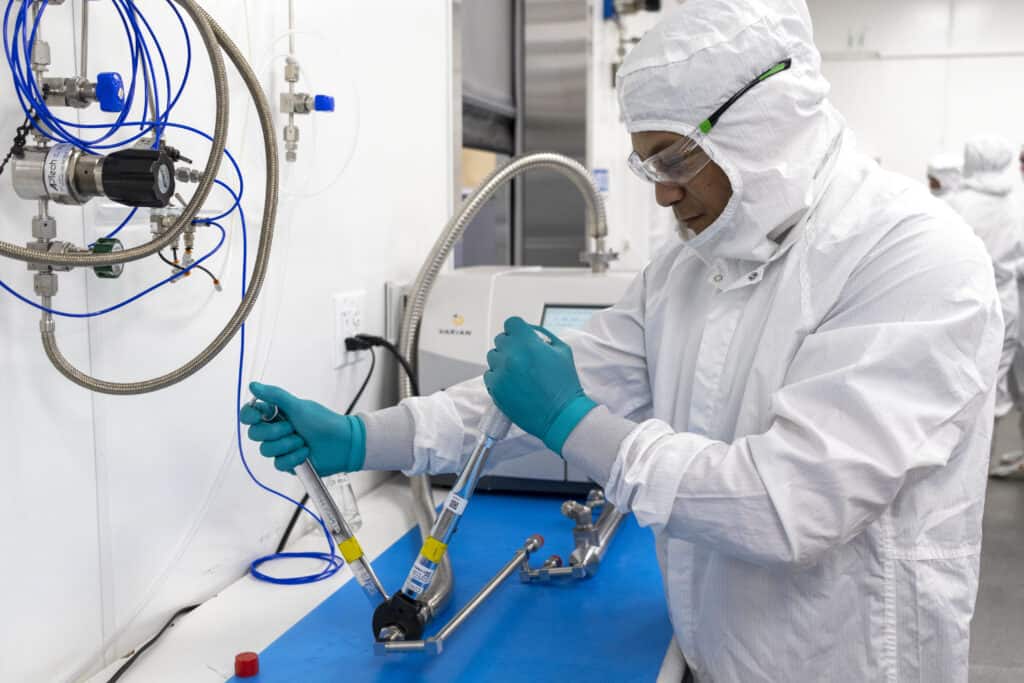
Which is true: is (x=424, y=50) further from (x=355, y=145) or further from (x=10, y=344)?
(x=10, y=344)

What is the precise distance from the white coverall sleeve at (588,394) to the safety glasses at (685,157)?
0.77 ft

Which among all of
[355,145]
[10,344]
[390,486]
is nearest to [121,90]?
[10,344]

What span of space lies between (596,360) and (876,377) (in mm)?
414

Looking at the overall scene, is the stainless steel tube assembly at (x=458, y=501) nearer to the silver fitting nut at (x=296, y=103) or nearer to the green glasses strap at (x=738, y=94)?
the green glasses strap at (x=738, y=94)

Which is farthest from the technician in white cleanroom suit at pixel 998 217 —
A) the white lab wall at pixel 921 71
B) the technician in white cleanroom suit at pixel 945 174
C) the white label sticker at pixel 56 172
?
the white label sticker at pixel 56 172

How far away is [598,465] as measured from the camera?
0.85m

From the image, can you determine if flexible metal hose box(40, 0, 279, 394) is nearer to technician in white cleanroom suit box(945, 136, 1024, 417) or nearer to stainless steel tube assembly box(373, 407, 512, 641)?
stainless steel tube assembly box(373, 407, 512, 641)

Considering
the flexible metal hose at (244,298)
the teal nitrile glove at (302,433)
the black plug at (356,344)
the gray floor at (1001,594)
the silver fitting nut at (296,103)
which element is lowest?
the gray floor at (1001,594)

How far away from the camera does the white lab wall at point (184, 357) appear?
82 cm

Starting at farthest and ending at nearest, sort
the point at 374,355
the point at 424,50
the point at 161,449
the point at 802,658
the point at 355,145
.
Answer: the point at 424,50 → the point at 374,355 → the point at 355,145 → the point at 161,449 → the point at 802,658

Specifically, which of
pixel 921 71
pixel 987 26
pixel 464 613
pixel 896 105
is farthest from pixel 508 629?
pixel 987 26

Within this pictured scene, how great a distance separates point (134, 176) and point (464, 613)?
57cm

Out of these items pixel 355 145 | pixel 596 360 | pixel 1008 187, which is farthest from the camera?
pixel 1008 187

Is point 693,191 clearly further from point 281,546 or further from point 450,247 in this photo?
point 281,546
